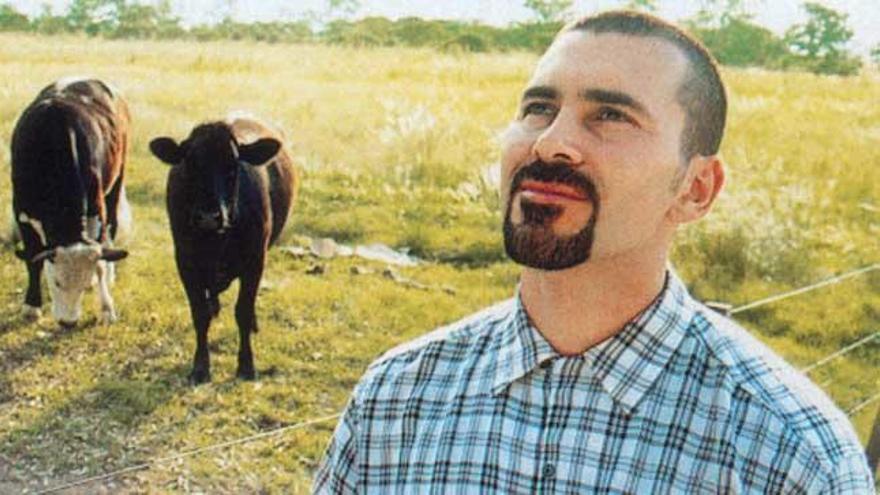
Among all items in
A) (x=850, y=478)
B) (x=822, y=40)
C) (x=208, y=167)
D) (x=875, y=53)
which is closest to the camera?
Answer: (x=850, y=478)

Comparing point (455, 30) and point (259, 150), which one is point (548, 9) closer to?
point (455, 30)

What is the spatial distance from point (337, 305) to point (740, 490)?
3.83 meters

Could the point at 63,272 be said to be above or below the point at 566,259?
below

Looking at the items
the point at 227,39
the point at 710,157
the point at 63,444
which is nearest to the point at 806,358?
the point at 227,39

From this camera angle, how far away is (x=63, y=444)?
3703mm

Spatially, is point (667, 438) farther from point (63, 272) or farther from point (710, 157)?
point (63, 272)

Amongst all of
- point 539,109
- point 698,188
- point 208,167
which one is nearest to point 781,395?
point 698,188

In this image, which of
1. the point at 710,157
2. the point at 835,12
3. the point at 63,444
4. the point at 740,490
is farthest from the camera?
the point at 835,12

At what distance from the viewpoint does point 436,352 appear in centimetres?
121

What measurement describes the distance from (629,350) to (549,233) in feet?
0.46

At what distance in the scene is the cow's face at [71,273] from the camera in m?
4.25

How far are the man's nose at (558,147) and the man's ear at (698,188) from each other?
133 mm

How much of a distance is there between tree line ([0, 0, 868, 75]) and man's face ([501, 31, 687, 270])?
186 centimetres

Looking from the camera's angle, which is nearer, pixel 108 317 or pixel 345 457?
pixel 345 457
